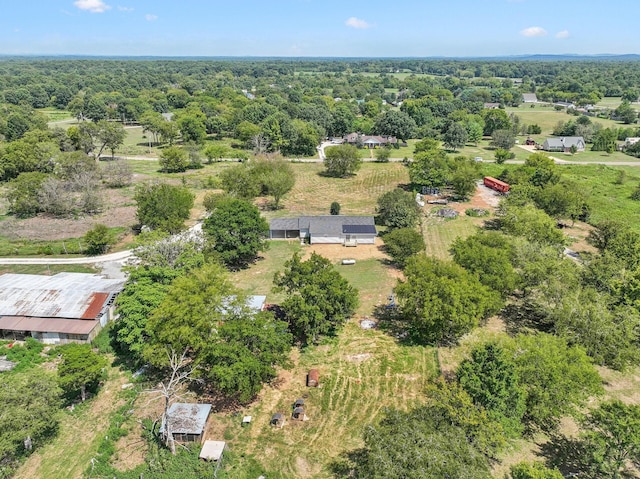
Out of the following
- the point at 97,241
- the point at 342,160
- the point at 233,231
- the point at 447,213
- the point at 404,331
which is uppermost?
the point at 233,231

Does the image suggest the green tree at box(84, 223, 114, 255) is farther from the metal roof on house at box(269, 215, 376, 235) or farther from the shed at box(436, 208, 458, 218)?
the shed at box(436, 208, 458, 218)

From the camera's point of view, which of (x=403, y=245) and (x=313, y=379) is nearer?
(x=313, y=379)

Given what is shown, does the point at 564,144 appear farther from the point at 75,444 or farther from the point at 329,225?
the point at 75,444

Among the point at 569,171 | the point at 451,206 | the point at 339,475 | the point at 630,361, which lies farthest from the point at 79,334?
the point at 569,171

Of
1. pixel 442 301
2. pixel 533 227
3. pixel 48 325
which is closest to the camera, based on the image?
pixel 442 301

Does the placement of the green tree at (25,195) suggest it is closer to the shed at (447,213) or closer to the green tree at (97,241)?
the green tree at (97,241)

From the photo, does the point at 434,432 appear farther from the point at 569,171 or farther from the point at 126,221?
the point at 569,171

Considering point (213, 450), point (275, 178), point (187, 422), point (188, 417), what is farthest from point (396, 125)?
point (213, 450)
